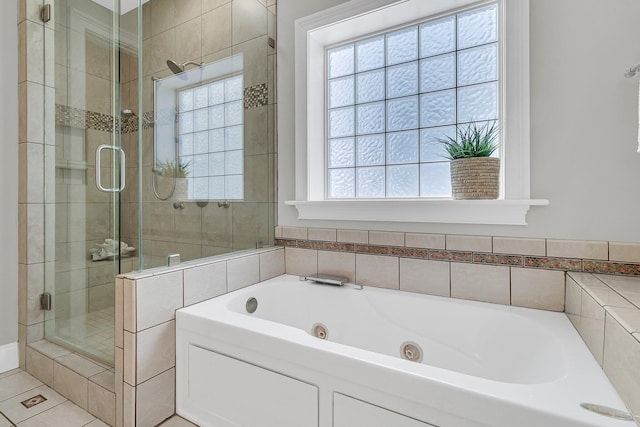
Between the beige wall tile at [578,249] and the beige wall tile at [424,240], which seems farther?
the beige wall tile at [424,240]

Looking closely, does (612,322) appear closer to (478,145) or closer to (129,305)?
(478,145)

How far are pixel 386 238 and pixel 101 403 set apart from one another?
157 centimetres

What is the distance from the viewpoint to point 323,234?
191 cm

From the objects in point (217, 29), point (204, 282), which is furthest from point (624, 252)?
point (217, 29)

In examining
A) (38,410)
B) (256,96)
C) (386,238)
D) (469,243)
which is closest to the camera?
(38,410)

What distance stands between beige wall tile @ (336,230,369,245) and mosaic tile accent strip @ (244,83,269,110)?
3.41ft

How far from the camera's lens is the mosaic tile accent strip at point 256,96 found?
1.99 meters

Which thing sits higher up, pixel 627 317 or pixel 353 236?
pixel 353 236

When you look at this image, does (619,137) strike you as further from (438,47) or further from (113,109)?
(113,109)

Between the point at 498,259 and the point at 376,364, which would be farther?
the point at 498,259

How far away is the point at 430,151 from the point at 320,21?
1.09 m

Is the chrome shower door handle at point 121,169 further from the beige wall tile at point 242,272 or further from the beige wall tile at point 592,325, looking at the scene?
the beige wall tile at point 592,325

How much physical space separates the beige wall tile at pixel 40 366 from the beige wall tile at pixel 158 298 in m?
0.88

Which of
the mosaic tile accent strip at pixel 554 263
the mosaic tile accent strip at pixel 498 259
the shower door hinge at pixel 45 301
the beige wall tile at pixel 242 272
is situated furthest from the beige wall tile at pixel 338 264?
the shower door hinge at pixel 45 301
